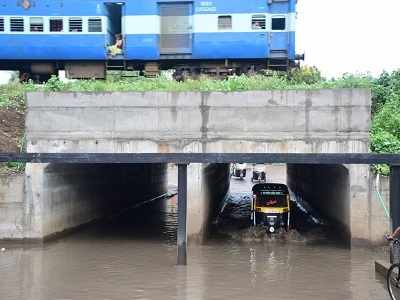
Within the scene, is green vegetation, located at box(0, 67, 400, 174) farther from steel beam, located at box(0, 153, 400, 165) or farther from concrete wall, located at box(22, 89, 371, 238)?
steel beam, located at box(0, 153, 400, 165)

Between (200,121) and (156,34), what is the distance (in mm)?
6453

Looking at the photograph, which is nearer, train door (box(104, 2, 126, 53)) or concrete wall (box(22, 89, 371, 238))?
concrete wall (box(22, 89, 371, 238))

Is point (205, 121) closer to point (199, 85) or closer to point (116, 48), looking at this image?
point (199, 85)

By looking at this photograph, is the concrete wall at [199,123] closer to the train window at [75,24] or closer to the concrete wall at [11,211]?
the concrete wall at [11,211]

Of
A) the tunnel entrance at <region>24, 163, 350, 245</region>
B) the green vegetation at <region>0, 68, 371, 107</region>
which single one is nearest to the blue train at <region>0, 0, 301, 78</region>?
the green vegetation at <region>0, 68, 371, 107</region>

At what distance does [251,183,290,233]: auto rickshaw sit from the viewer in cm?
2253

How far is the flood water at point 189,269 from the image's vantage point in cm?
1399

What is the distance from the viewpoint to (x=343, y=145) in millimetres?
19266

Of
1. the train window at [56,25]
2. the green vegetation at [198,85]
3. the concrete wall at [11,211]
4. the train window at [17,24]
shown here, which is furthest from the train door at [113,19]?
the concrete wall at [11,211]

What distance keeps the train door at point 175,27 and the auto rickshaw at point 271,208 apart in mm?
7305

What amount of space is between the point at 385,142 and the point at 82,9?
47.2ft

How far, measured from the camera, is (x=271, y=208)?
22703 millimetres

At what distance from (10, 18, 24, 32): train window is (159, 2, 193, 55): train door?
637cm

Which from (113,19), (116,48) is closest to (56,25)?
(113,19)
